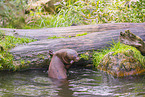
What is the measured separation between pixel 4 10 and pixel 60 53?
6.06 metres

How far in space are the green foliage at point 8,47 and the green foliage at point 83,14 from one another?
2.91 m

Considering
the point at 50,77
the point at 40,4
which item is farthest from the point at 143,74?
the point at 40,4

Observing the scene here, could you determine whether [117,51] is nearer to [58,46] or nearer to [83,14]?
[58,46]

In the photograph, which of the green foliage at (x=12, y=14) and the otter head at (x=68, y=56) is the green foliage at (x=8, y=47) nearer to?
the otter head at (x=68, y=56)

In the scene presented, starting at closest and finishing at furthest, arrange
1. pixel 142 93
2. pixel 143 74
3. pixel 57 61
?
pixel 142 93 < pixel 57 61 < pixel 143 74

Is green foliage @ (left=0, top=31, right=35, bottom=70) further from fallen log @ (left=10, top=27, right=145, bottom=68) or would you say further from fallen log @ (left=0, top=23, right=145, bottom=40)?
fallen log @ (left=0, top=23, right=145, bottom=40)

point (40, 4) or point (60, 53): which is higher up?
point (40, 4)

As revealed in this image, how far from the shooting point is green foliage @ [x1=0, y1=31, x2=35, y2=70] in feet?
17.2

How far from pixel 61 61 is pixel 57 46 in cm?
145

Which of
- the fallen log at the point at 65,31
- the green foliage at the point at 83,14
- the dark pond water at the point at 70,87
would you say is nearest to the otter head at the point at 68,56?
the dark pond water at the point at 70,87

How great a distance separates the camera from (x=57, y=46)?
5773 mm

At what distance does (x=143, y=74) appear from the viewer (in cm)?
468

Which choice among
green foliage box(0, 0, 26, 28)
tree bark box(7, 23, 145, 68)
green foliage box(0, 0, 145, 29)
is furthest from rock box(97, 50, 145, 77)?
green foliage box(0, 0, 26, 28)

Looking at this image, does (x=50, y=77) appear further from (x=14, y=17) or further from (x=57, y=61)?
(x=14, y=17)
